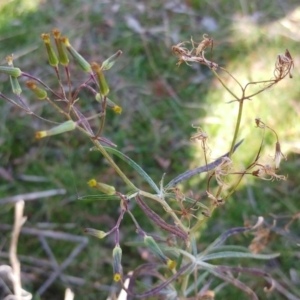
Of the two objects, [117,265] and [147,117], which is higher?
[117,265]

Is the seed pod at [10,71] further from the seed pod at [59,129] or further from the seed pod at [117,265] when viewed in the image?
the seed pod at [117,265]

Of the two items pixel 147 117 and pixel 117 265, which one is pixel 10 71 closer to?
pixel 117 265

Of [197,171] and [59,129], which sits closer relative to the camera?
[59,129]

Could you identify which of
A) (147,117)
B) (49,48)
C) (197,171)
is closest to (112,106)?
(49,48)

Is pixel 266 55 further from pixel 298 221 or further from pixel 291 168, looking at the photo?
pixel 298 221

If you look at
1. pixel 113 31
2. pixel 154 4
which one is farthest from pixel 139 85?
pixel 154 4

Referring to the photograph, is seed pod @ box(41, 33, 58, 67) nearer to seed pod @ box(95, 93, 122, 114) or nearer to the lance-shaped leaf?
seed pod @ box(95, 93, 122, 114)

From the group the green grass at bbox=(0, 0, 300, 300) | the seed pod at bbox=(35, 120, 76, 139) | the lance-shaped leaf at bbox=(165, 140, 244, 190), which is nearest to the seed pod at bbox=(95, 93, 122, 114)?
the seed pod at bbox=(35, 120, 76, 139)

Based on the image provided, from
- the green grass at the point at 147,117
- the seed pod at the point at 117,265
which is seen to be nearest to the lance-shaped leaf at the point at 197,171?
the seed pod at the point at 117,265
